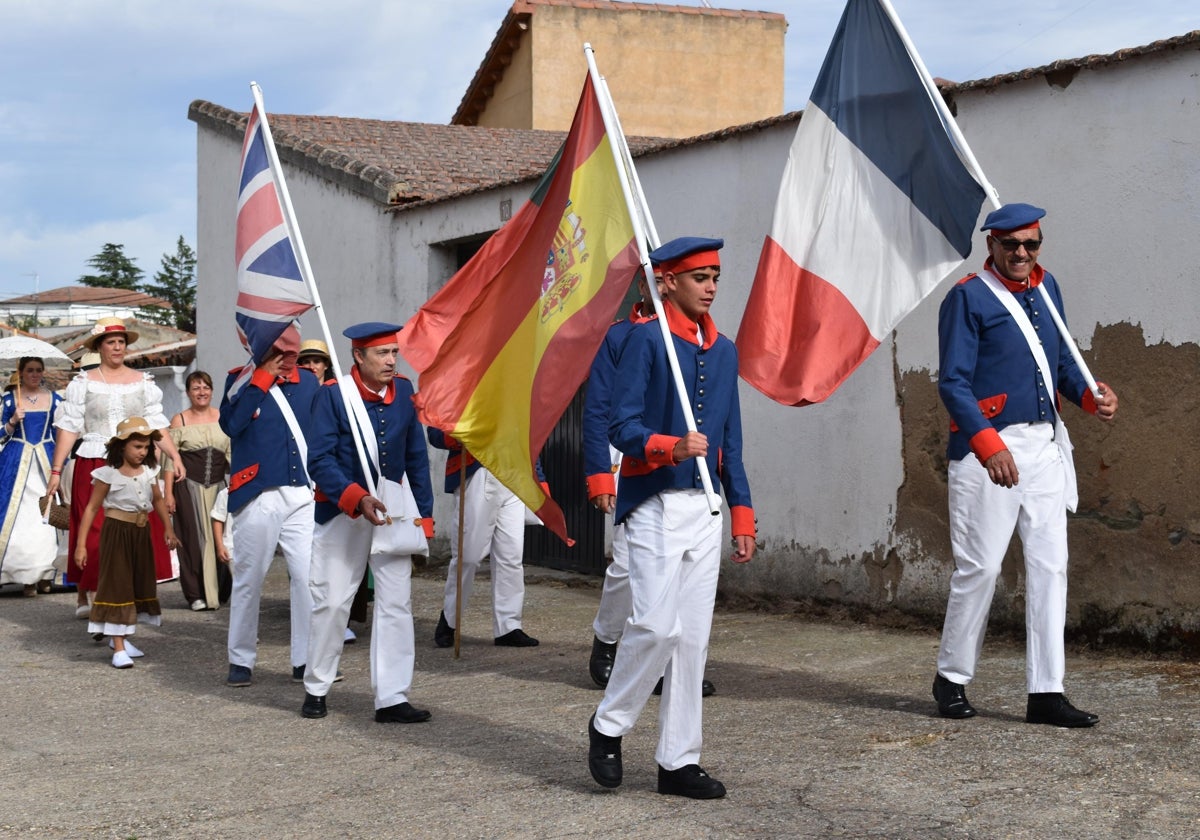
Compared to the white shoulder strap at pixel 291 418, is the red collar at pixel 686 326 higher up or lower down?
higher up

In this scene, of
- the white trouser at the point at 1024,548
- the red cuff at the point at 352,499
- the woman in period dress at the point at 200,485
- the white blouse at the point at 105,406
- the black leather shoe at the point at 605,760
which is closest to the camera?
the black leather shoe at the point at 605,760

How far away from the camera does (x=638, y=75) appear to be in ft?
82.7

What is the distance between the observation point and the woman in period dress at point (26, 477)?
1248 centimetres

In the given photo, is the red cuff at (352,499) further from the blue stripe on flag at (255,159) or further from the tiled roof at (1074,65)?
the tiled roof at (1074,65)

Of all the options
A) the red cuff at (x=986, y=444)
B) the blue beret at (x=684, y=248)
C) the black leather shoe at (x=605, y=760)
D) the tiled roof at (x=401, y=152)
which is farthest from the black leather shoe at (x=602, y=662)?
the tiled roof at (x=401, y=152)

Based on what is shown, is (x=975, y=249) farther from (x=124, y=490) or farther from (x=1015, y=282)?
(x=124, y=490)

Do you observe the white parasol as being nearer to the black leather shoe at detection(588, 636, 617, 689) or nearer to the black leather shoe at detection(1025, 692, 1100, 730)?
the black leather shoe at detection(588, 636, 617, 689)

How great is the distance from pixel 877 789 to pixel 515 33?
21.8m

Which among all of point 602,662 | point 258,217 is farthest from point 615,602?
point 258,217

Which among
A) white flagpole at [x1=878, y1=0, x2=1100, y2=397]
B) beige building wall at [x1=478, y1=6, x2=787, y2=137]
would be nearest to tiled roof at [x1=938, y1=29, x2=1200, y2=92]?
white flagpole at [x1=878, y1=0, x2=1100, y2=397]

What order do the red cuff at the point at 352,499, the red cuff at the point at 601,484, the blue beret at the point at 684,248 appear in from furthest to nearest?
the red cuff at the point at 352,499, the red cuff at the point at 601,484, the blue beret at the point at 684,248

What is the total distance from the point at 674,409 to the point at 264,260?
3.33m

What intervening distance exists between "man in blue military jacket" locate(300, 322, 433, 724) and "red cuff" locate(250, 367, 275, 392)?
1.17m

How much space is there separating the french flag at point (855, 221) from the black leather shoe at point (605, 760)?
1.70 metres
